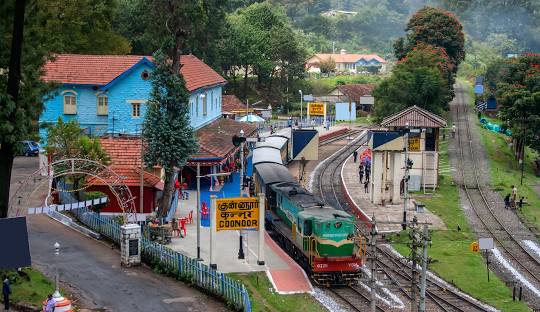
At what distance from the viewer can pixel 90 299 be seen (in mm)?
28438

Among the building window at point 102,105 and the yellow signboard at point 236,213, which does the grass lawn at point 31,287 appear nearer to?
the yellow signboard at point 236,213

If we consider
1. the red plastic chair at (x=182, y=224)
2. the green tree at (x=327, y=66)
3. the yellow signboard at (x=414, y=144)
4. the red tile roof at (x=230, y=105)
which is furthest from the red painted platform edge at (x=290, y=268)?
the green tree at (x=327, y=66)

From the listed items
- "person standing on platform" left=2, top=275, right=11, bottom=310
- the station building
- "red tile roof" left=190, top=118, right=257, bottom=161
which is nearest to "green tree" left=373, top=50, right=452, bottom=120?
"red tile roof" left=190, top=118, right=257, bottom=161

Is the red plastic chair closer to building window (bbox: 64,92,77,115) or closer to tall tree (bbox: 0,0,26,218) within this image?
tall tree (bbox: 0,0,26,218)

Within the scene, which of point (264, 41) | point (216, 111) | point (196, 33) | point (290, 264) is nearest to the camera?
point (290, 264)

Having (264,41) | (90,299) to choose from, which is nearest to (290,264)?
(90,299)

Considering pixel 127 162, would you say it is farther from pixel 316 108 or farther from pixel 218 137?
pixel 316 108

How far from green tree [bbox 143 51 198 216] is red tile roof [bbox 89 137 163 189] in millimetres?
1588

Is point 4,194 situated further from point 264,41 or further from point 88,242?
point 264,41

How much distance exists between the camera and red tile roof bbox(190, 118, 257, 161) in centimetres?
4975

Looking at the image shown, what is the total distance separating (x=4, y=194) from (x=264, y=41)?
72379 millimetres

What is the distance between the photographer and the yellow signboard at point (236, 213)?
31.9m

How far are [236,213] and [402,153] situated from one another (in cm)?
1825

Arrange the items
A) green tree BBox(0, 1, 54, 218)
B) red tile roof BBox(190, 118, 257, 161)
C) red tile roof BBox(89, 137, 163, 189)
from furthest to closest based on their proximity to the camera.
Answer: red tile roof BBox(190, 118, 257, 161) → red tile roof BBox(89, 137, 163, 189) → green tree BBox(0, 1, 54, 218)
